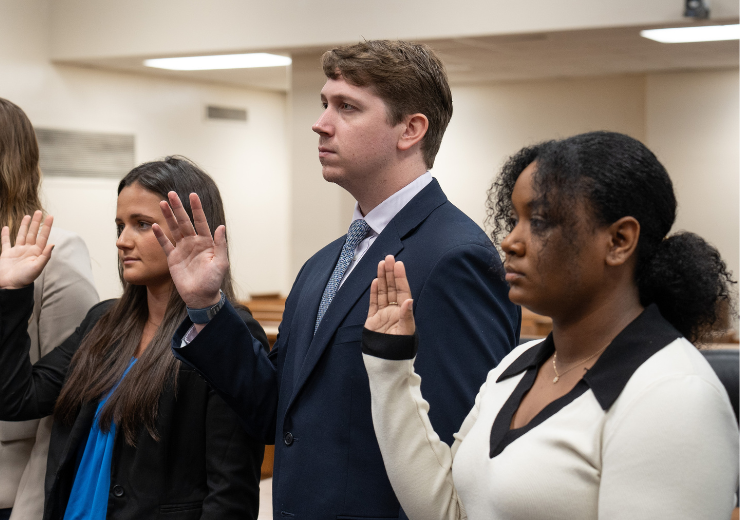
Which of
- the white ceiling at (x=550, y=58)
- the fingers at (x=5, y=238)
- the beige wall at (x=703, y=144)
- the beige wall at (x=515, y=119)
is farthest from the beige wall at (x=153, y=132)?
the fingers at (x=5, y=238)

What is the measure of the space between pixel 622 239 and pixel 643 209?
52 millimetres

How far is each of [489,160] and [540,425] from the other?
25.5ft

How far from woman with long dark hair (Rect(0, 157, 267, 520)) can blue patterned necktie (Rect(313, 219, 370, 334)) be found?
0.89 feet

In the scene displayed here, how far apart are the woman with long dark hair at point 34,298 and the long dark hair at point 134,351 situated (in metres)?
0.19

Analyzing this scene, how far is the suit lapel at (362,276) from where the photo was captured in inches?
66.0

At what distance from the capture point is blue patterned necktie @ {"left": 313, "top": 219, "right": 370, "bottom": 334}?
1787mm

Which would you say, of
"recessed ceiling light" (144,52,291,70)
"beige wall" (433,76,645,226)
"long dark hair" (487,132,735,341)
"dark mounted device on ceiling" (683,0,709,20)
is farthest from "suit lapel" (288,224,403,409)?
"beige wall" (433,76,645,226)

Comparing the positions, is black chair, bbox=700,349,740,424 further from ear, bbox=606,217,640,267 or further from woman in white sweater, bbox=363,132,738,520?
ear, bbox=606,217,640,267

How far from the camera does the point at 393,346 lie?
1.40 metres

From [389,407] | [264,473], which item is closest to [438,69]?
[389,407]

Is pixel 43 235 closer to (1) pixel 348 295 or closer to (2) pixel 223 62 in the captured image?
(1) pixel 348 295

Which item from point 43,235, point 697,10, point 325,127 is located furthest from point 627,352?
point 697,10

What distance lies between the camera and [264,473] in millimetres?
4277

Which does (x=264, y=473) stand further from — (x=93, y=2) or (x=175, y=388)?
(x=93, y=2)
